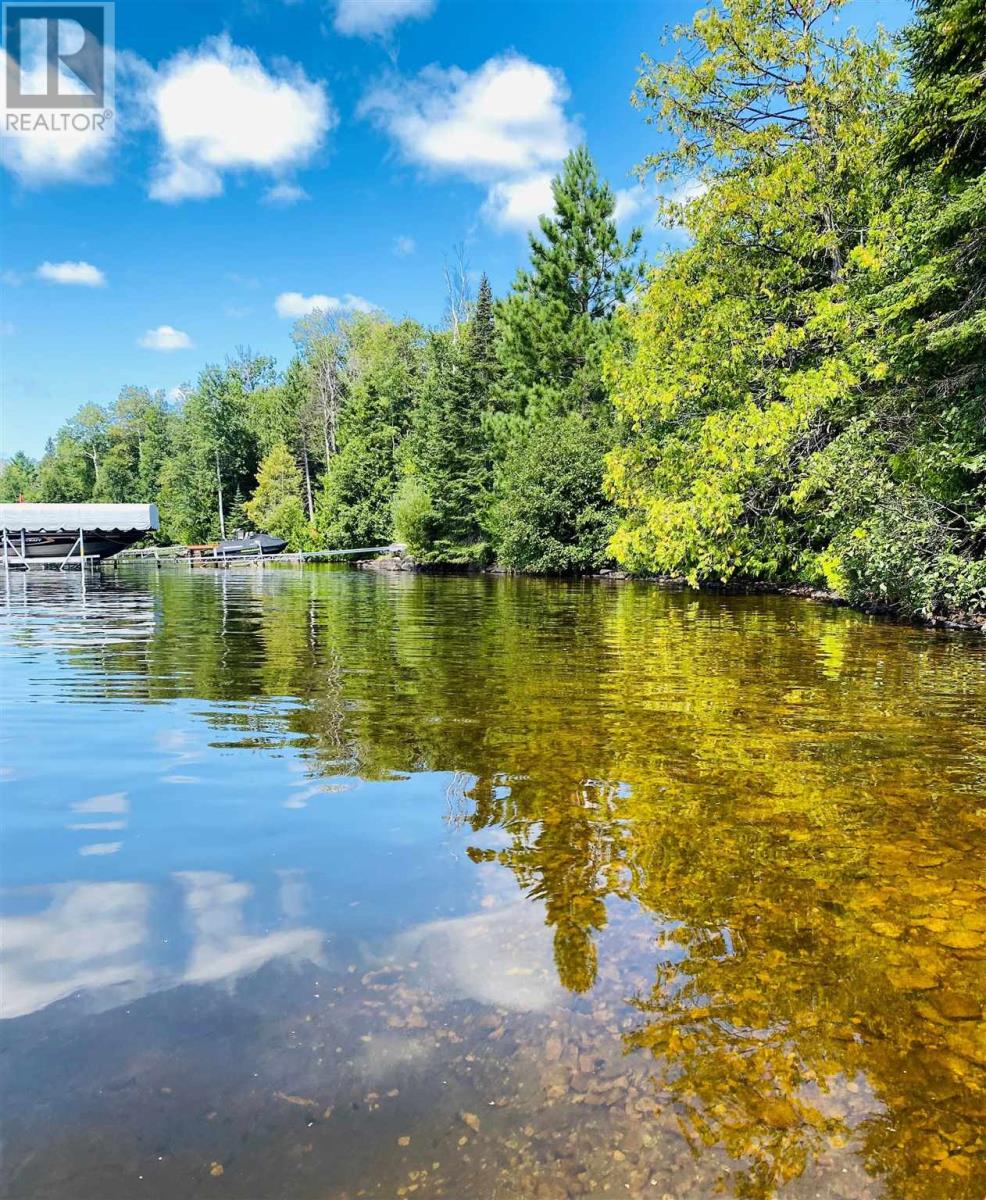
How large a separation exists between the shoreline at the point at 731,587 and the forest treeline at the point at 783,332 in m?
0.31

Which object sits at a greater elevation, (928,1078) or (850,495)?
(850,495)

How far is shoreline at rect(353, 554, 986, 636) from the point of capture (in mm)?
12706

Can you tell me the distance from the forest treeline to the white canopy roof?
18.5 m

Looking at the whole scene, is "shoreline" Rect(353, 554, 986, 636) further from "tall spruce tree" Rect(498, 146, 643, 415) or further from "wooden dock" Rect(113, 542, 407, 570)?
"tall spruce tree" Rect(498, 146, 643, 415)

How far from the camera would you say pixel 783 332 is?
16.2 m

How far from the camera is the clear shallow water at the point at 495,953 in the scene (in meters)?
1.95

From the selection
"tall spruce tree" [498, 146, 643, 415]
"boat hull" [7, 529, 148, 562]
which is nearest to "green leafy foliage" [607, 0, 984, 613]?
"tall spruce tree" [498, 146, 643, 415]

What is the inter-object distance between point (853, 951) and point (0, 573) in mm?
43104

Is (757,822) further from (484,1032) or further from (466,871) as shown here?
(484,1032)

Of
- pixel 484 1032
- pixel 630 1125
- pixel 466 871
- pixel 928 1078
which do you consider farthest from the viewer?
pixel 466 871

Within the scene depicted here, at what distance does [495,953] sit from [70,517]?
39915 millimetres

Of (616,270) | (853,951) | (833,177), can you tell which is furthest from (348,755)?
(616,270)

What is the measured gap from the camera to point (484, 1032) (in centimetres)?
240

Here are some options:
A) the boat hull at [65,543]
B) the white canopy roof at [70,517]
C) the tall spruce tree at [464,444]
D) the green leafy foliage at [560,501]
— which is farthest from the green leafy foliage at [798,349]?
the boat hull at [65,543]
